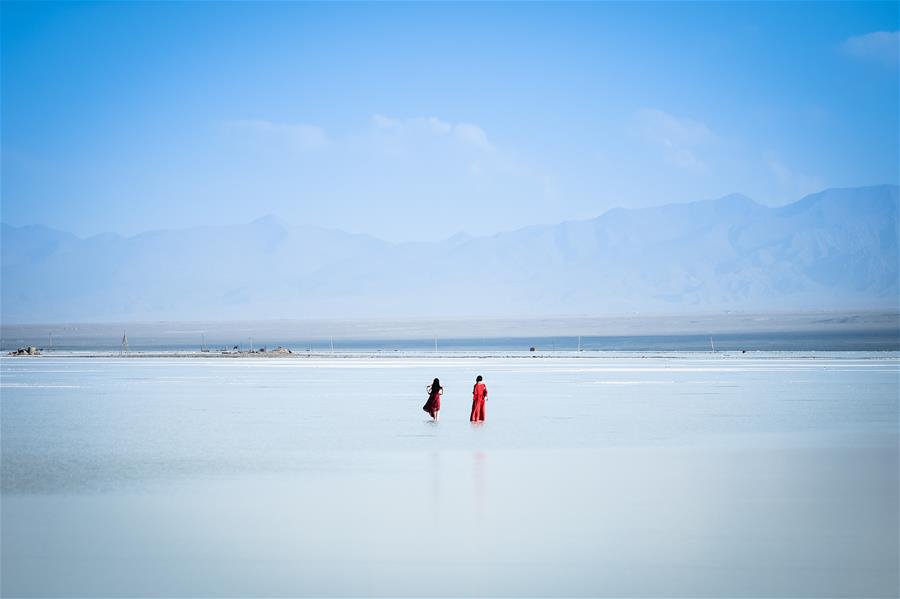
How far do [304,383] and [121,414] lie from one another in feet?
38.7

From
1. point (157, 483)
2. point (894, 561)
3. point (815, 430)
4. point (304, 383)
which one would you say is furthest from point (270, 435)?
point (304, 383)

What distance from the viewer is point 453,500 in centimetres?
1092

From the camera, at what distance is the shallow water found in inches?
309

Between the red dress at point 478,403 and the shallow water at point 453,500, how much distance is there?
1.51 feet

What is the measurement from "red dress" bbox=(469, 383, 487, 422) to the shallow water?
46 centimetres

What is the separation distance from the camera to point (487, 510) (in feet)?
33.9

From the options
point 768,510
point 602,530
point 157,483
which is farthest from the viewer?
point 157,483

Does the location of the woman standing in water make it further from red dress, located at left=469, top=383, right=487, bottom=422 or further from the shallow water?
red dress, located at left=469, top=383, right=487, bottom=422

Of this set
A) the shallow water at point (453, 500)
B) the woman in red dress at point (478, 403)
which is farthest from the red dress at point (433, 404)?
the woman in red dress at point (478, 403)

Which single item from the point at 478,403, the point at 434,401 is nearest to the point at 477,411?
the point at 478,403

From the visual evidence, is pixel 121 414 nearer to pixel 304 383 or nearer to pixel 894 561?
pixel 304 383

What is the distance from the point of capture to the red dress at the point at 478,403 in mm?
18969

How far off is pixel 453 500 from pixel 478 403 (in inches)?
326

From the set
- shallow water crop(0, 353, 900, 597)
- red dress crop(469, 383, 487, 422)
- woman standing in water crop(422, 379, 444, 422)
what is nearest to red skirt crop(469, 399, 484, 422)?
red dress crop(469, 383, 487, 422)
